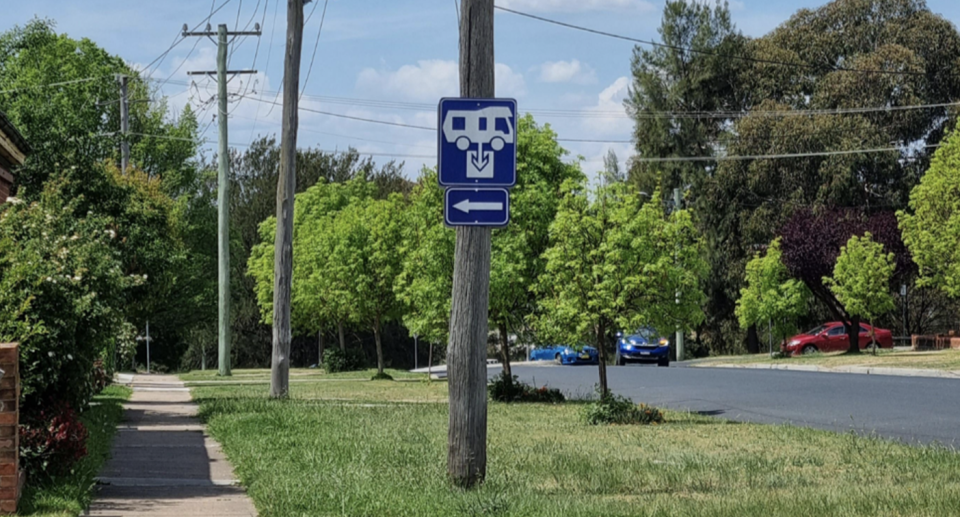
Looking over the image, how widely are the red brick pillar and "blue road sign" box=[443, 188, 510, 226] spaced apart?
3.62m

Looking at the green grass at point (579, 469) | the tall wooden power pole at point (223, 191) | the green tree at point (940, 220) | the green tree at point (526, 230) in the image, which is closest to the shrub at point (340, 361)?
the tall wooden power pole at point (223, 191)

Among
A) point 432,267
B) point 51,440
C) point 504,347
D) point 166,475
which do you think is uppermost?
point 432,267

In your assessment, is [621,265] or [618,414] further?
[621,265]

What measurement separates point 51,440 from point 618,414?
1007 cm

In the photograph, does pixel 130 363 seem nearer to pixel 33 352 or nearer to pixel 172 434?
pixel 172 434

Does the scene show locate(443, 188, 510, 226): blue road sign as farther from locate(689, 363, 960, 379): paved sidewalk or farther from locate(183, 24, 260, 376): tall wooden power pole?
locate(183, 24, 260, 376): tall wooden power pole

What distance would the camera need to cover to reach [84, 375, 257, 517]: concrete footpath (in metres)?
10.3

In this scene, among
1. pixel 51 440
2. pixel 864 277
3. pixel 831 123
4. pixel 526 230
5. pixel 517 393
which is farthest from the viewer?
pixel 831 123

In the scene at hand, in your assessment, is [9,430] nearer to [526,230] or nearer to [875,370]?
[526,230]

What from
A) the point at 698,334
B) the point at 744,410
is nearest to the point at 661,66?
the point at 698,334

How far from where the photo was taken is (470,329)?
35.0 ft

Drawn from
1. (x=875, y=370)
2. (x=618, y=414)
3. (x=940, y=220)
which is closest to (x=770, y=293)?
(x=940, y=220)

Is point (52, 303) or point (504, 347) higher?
point (52, 303)

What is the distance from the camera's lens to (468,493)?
10.0 metres
